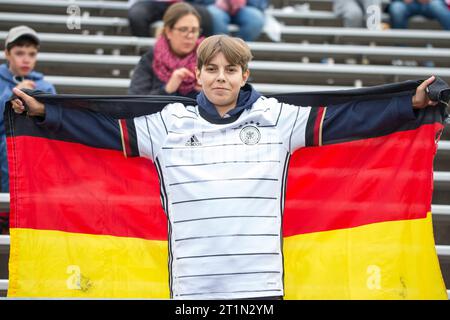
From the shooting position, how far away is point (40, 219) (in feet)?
12.2

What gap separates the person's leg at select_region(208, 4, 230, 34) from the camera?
6289mm

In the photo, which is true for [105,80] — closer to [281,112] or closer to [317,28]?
[317,28]

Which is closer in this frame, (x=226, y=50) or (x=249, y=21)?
(x=226, y=50)

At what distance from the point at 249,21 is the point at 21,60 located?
7.15ft

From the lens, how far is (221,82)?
339 centimetres

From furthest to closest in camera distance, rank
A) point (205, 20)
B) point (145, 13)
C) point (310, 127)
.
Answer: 1. point (145, 13)
2. point (205, 20)
3. point (310, 127)

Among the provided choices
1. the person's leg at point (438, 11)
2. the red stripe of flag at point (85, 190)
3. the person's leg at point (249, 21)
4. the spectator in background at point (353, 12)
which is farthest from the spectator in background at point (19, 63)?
the person's leg at point (438, 11)

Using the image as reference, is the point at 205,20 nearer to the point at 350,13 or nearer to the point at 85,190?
the point at 350,13

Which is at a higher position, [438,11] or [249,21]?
[438,11]

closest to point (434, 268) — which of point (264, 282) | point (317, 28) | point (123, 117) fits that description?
point (264, 282)

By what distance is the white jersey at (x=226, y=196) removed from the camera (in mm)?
3291

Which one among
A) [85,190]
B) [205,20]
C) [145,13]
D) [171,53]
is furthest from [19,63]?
[145,13]

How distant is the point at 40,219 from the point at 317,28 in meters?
4.13

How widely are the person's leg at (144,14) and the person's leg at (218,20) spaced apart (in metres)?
0.36
